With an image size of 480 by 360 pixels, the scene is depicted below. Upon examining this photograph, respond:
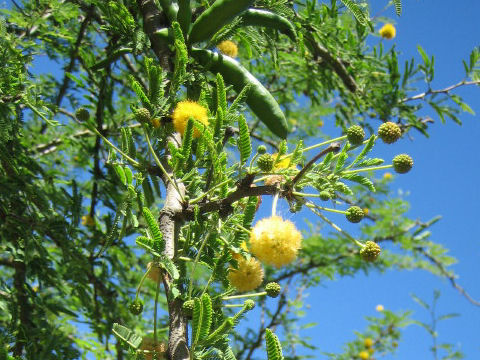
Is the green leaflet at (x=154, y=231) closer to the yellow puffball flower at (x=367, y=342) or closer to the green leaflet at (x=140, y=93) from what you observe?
the green leaflet at (x=140, y=93)

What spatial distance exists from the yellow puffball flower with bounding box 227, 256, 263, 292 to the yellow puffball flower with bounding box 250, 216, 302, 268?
0.17 m

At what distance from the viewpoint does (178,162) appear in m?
1.55

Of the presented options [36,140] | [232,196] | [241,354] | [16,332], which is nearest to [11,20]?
[36,140]

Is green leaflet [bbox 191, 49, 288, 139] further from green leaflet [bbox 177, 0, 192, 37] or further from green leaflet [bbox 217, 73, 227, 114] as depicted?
green leaflet [bbox 217, 73, 227, 114]

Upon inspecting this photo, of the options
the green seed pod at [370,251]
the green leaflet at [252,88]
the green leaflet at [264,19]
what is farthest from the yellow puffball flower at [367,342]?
the green seed pod at [370,251]

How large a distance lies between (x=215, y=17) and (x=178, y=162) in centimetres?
63

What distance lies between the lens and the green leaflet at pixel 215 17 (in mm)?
1867

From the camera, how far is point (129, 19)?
2.11m

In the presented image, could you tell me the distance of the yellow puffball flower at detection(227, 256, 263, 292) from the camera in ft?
5.49

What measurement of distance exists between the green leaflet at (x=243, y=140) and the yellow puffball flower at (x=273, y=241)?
190mm

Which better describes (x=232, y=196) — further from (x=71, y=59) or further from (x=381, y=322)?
(x=381, y=322)

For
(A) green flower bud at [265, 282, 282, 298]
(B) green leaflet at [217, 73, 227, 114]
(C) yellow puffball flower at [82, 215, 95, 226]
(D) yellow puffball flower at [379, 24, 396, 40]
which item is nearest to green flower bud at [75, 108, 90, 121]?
(B) green leaflet at [217, 73, 227, 114]

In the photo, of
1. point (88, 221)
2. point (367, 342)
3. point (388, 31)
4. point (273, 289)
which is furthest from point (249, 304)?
point (367, 342)

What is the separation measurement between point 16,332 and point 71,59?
1.79 meters
